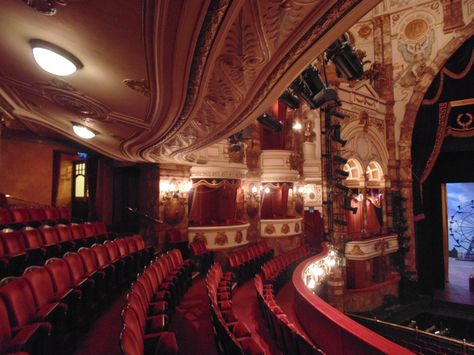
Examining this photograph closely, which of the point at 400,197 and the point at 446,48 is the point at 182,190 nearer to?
the point at 400,197

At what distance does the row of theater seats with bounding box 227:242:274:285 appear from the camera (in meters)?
5.36

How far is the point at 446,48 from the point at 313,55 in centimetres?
925

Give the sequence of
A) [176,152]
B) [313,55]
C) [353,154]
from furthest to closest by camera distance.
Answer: [353,154]
[176,152]
[313,55]

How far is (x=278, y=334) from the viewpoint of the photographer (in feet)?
9.11

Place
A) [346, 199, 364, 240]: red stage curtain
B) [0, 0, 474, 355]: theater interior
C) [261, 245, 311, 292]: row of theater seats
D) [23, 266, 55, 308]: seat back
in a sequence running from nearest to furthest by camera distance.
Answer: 1. [0, 0, 474, 355]: theater interior
2. [23, 266, 55, 308]: seat back
3. [261, 245, 311, 292]: row of theater seats
4. [346, 199, 364, 240]: red stage curtain

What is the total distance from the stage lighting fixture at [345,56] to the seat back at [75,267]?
3410 mm

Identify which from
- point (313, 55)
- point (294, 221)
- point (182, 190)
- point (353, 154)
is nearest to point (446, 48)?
point (353, 154)

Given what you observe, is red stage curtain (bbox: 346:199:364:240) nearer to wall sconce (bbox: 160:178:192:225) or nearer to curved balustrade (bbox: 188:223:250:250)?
curved balustrade (bbox: 188:223:250:250)

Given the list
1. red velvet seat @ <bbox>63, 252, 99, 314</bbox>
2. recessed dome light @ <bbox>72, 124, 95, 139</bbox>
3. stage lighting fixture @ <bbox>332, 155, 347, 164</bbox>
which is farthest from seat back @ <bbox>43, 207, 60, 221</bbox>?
stage lighting fixture @ <bbox>332, 155, 347, 164</bbox>

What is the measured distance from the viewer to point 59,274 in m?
2.58

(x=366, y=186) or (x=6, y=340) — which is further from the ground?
(x=366, y=186)

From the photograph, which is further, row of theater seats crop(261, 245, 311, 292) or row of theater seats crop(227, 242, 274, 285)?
row of theater seats crop(227, 242, 274, 285)

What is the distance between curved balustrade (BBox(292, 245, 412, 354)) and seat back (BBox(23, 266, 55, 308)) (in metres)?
2.25

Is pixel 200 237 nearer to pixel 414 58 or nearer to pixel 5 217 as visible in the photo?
pixel 5 217
